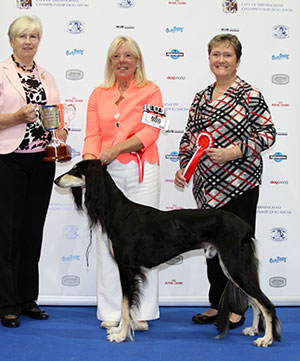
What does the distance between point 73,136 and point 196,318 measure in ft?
6.81

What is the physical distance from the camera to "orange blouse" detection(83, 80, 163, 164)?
366cm

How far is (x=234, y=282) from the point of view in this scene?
329 cm

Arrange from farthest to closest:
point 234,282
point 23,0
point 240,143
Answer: point 23,0
point 240,143
point 234,282

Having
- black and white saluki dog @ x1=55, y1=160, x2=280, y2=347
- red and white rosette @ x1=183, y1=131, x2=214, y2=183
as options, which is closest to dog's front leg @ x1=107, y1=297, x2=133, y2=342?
black and white saluki dog @ x1=55, y1=160, x2=280, y2=347

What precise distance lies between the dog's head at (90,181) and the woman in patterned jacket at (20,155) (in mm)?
537

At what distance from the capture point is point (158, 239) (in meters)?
3.34

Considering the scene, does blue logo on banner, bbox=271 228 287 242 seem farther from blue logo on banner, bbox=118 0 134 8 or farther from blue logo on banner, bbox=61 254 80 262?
blue logo on banner, bbox=118 0 134 8

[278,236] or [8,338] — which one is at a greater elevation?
[278,236]

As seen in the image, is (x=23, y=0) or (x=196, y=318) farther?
(x=23, y=0)

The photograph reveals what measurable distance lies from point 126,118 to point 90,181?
675 millimetres

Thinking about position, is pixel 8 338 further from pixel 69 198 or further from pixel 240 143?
pixel 240 143

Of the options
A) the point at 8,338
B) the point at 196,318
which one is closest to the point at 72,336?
the point at 8,338

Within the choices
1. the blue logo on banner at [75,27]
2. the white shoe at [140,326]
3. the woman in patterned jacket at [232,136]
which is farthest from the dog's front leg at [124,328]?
the blue logo on banner at [75,27]

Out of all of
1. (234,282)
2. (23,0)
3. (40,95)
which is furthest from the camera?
(23,0)
